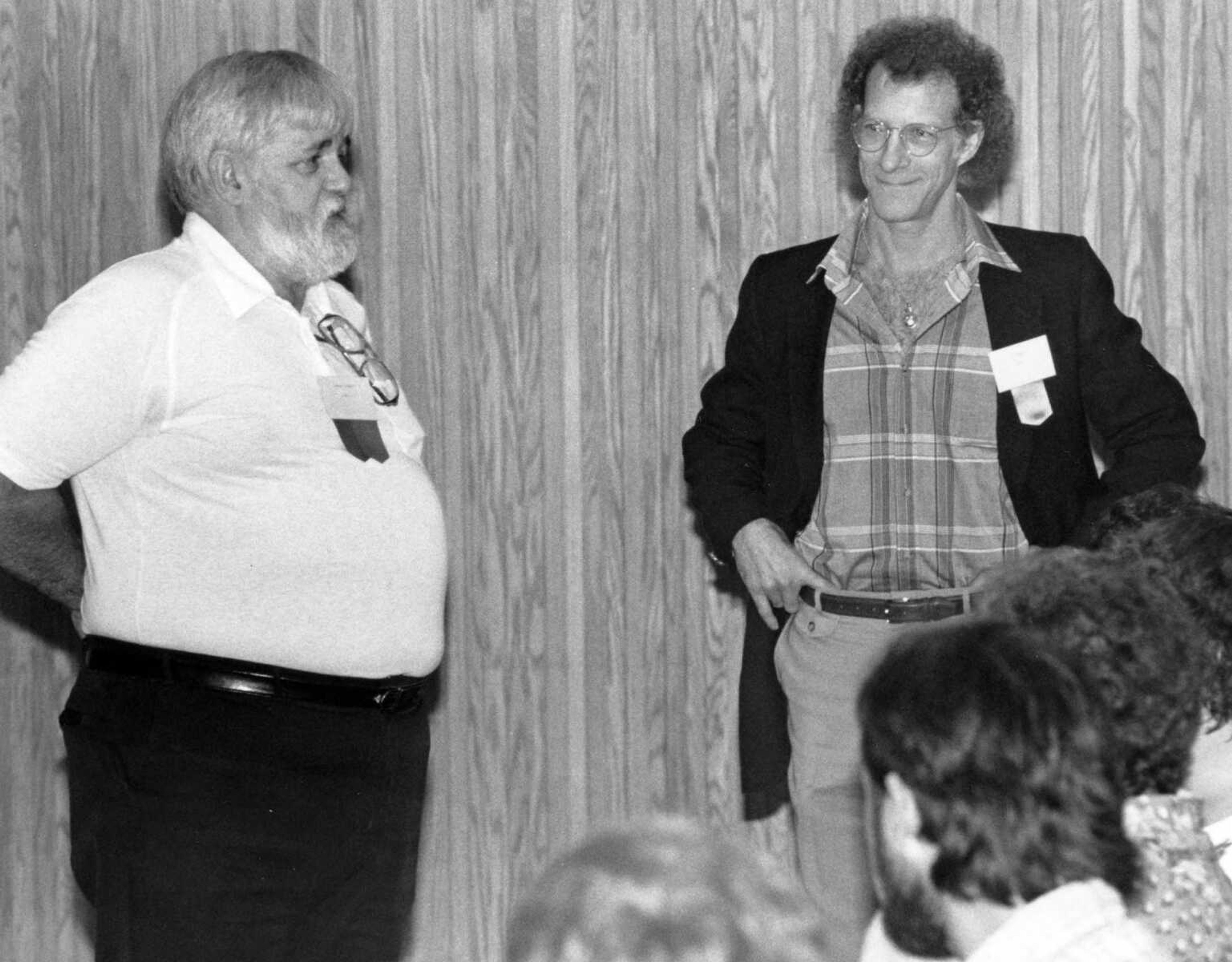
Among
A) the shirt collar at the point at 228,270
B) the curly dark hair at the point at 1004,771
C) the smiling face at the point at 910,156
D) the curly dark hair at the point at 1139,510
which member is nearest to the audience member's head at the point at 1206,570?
the curly dark hair at the point at 1139,510

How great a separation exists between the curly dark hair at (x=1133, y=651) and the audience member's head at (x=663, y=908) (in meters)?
0.82

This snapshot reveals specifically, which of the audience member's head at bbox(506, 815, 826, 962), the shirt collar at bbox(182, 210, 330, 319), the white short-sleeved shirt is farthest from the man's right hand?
the audience member's head at bbox(506, 815, 826, 962)

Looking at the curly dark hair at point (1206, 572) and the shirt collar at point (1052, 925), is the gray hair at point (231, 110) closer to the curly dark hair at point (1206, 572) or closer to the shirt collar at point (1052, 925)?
the curly dark hair at point (1206, 572)

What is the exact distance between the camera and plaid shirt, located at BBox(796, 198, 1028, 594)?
3395 millimetres

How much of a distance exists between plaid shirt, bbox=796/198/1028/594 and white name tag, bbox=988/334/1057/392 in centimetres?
2

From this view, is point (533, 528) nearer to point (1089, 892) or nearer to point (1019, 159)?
→ point (1019, 159)

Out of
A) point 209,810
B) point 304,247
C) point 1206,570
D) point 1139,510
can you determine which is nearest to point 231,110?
point 304,247

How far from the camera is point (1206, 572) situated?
248 centimetres

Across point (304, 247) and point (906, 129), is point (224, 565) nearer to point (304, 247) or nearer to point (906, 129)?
point (304, 247)

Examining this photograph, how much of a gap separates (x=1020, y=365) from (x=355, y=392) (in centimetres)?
124

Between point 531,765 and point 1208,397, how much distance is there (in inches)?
69.3

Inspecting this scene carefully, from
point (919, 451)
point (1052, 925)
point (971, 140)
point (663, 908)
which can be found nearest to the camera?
point (663, 908)

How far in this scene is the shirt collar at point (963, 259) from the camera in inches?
136

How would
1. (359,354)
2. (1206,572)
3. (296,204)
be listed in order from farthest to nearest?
1. (359,354)
2. (296,204)
3. (1206,572)
